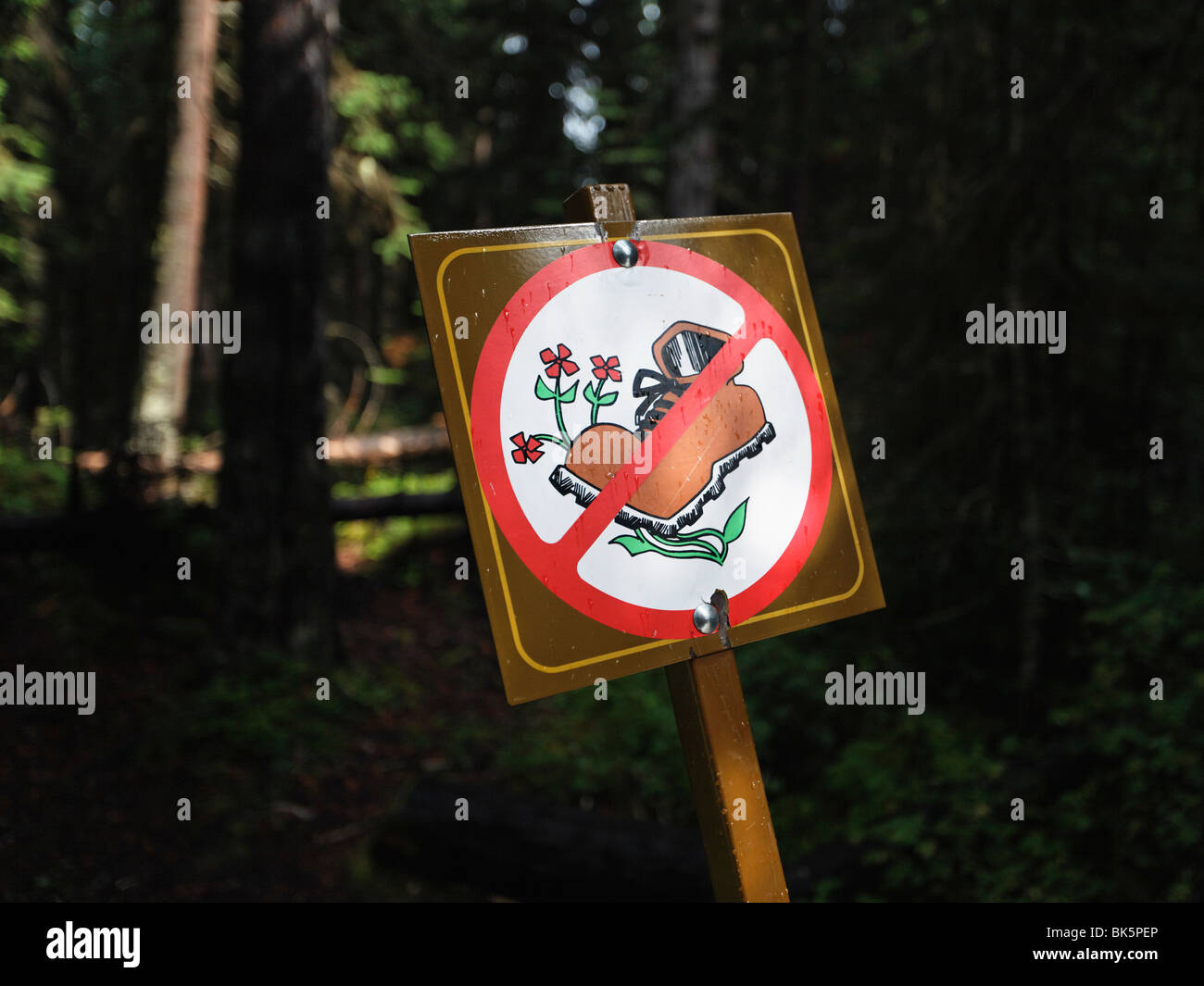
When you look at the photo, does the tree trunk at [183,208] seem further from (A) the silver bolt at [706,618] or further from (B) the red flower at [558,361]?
(A) the silver bolt at [706,618]

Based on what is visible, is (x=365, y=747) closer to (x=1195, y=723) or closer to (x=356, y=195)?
(x=1195, y=723)

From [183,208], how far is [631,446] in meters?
8.78

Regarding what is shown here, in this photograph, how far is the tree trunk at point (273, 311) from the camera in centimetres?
574

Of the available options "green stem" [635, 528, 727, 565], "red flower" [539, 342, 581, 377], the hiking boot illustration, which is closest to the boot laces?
the hiking boot illustration

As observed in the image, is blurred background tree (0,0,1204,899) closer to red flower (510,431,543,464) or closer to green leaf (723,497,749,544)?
green leaf (723,497,749,544)

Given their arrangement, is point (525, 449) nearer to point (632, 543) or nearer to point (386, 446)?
point (632, 543)

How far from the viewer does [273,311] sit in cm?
581

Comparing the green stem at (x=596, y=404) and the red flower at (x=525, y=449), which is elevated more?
the green stem at (x=596, y=404)

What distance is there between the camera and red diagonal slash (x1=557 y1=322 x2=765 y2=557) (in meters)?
2.00

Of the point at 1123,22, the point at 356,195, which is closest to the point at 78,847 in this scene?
the point at 1123,22

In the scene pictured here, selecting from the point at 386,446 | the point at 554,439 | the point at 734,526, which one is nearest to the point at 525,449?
the point at 554,439

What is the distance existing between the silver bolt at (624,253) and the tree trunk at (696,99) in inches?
232

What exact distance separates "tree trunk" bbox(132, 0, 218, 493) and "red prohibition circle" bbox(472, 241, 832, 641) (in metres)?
7.83

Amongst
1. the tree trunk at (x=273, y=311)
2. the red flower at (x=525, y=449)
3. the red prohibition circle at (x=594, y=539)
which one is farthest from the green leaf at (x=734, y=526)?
the tree trunk at (x=273, y=311)
